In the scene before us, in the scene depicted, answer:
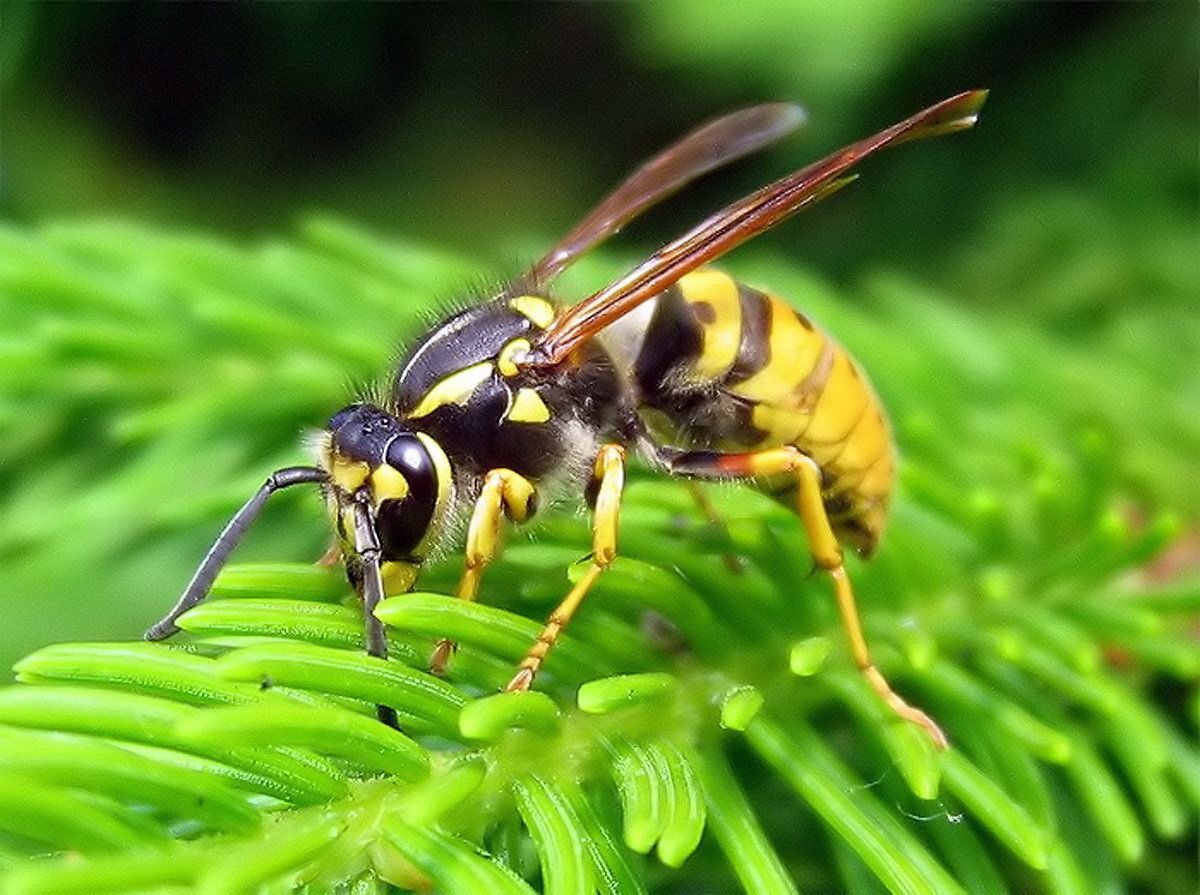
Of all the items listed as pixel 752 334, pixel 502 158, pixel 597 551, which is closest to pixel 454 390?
pixel 597 551

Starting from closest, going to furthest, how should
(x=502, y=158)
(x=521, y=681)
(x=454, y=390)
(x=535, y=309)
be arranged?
(x=521, y=681)
(x=454, y=390)
(x=535, y=309)
(x=502, y=158)

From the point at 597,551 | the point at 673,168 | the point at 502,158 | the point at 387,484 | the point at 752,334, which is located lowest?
Result: the point at 597,551

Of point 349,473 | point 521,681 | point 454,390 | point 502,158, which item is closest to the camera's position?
point 521,681

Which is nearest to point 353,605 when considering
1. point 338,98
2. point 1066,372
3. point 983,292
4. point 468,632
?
point 468,632

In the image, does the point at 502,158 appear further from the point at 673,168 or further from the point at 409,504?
the point at 409,504

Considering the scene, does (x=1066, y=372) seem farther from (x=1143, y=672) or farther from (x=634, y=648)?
(x=634, y=648)

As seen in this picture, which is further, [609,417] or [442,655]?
[609,417]

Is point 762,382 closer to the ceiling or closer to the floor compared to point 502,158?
closer to the floor
